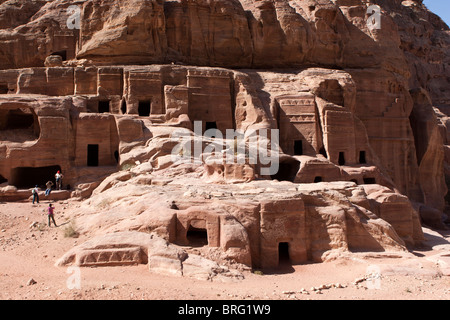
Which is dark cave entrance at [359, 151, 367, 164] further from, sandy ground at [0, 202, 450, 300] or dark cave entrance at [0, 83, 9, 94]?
dark cave entrance at [0, 83, 9, 94]

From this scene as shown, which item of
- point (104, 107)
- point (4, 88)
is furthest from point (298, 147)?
point (4, 88)

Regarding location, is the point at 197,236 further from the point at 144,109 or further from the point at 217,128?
the point at 144,109

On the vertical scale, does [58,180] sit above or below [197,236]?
above

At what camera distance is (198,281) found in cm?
1031

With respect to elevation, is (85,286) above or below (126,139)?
below

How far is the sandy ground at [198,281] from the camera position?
362 inches

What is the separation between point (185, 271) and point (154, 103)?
47.5ft

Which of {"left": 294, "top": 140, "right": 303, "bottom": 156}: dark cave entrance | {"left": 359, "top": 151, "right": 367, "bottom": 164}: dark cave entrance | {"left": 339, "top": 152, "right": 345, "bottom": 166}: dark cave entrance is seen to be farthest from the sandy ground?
{"left": 359, "top": 151, "right": 367, "bottom": 164}: dark cave entrance

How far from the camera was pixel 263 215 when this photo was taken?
524 inches

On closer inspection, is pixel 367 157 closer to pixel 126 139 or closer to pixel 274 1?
pixel 274 1

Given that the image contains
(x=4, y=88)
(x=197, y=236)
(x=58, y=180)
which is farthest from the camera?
(x=4, y=88)

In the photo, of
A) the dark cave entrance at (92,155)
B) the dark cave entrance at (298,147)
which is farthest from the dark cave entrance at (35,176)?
the dark cave entrance at (298,147)

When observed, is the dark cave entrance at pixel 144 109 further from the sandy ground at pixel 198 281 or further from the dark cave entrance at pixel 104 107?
the sandy ground at pixel 198 281

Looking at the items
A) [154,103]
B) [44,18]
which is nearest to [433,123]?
[154,103]
